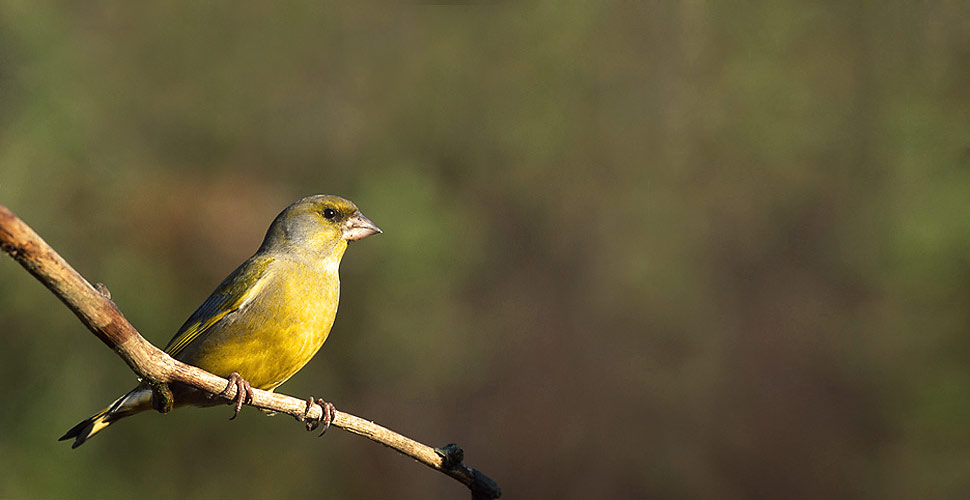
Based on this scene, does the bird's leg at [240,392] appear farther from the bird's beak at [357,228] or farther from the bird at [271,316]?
the bird's beak at [357,228]

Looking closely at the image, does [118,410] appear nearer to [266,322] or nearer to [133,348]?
[266,322]

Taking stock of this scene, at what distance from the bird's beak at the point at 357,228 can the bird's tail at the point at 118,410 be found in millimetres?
1038

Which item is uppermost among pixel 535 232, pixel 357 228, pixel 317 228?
pixel 535 232

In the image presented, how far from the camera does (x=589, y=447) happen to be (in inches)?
321

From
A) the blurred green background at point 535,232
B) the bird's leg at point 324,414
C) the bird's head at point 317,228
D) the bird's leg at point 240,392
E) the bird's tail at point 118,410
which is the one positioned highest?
the blurred green background at point 535,232

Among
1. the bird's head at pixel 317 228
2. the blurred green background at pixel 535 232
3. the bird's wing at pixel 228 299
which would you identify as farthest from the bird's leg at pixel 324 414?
the blurred green background at pixel 535 232

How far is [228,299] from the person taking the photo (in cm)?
363

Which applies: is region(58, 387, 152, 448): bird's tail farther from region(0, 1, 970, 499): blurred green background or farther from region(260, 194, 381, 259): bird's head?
region(0, 1, 970, 499): blurred green background

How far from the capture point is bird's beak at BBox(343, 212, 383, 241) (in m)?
3.92

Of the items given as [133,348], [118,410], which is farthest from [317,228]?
[133,348]

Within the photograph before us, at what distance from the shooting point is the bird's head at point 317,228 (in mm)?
3816

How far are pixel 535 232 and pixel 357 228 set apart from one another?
226 inches

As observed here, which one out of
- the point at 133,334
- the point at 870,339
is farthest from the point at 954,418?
the point at 133,334

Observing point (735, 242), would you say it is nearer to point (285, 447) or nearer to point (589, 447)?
point (589, 447)
